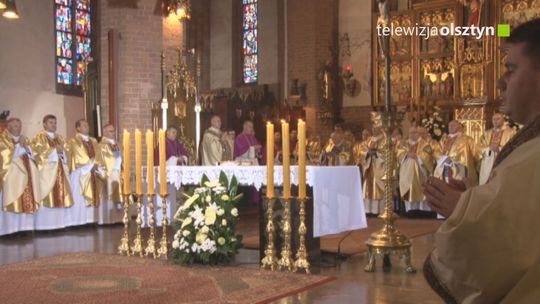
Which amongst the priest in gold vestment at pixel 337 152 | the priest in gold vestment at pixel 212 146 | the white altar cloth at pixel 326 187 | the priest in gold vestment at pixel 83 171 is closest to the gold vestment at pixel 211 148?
the priest in gold vestment at pixel 212 146

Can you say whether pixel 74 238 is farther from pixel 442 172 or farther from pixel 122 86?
pixel 442 172

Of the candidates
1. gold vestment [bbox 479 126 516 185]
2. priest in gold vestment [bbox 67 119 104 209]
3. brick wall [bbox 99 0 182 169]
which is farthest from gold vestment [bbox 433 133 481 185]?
priest in gold vestment [bbox 67 119 104 209]

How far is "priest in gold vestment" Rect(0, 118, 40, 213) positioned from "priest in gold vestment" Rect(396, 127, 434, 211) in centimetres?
714

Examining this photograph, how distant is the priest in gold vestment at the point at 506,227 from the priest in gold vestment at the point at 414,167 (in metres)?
11.8

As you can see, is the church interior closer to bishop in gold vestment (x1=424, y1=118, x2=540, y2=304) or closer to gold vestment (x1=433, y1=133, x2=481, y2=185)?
gold vestment (x1=433, y1=133, x2=481, y2=185)

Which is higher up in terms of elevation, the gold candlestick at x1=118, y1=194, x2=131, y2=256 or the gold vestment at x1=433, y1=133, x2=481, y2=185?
the gold vestment at x1=433, y1=133, x2=481, y2=185

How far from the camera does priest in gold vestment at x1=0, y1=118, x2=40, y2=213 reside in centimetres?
1030

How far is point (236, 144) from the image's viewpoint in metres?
12.6

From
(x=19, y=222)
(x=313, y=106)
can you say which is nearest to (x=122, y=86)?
(x=19, y=222)

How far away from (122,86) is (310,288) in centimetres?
848

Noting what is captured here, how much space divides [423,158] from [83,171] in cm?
673

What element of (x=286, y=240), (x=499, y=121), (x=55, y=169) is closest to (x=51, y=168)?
(x=55, y=169)

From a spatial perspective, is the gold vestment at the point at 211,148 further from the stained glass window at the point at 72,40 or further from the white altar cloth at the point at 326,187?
the stained glass window at the point at 72,40

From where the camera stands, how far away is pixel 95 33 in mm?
17797
